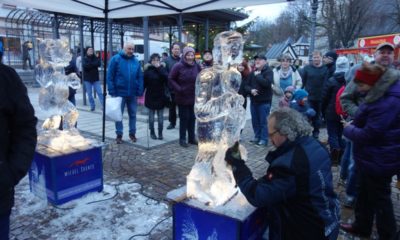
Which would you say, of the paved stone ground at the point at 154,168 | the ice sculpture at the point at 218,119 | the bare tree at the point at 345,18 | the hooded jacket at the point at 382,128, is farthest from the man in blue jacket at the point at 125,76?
the bare tree at the point at 345,18

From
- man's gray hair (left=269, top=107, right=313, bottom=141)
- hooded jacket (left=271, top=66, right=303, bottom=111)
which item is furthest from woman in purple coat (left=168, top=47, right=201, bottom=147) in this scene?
man's gray hair (left=269, top=107, right=313, bottom=141)

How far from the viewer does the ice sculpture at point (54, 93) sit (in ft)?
12.2

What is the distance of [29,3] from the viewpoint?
5.26 metres

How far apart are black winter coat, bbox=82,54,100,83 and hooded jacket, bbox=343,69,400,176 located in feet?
23.8

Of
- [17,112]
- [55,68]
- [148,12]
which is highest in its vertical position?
[148,12]

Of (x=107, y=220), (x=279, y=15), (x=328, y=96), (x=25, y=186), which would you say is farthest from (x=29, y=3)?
(x=279, y=15)

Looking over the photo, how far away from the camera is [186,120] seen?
570 cm

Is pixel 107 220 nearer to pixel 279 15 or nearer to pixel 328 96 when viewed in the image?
pixel 328 96

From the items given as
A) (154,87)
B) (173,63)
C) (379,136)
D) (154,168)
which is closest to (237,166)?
(379,136)

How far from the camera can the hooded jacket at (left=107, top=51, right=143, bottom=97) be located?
5559 mm

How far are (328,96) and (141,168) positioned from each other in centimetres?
308

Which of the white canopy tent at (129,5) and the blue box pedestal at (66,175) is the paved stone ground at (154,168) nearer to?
the blue box pedestal at (66,175)

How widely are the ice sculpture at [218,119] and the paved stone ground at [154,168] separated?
2.74 feet

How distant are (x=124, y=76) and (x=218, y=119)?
3.51m
